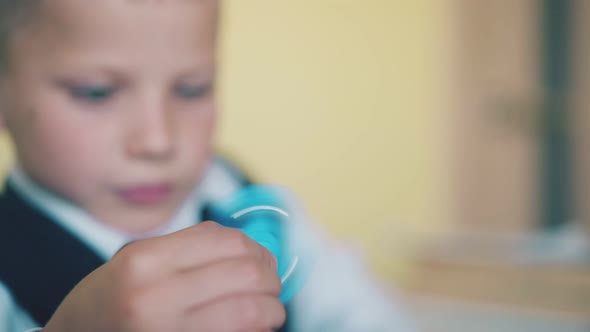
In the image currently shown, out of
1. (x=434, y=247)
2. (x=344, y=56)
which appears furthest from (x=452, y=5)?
(x=344, y=56)

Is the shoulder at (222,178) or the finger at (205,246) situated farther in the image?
the shoulder at (222,178)

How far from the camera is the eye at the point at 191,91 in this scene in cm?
18

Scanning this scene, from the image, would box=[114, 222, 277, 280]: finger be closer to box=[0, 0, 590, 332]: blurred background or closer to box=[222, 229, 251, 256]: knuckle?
box=[222, 229, 251, 256]: knuckle

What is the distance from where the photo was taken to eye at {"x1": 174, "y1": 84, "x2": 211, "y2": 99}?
0.59 feet

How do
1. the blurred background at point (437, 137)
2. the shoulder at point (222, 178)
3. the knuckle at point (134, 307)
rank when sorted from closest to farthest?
the knuckle at point (134, 307) < the shoulder at point (222, 178) < the blurred background at point (437, 137)

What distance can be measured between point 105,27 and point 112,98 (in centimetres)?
2

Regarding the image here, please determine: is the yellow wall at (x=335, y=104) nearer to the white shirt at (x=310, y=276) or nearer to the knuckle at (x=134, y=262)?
the white shirt at (x=310, y=276)

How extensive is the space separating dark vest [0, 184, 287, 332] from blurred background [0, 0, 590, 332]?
0.04 meters

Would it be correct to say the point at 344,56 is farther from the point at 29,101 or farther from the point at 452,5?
the point at 452,5

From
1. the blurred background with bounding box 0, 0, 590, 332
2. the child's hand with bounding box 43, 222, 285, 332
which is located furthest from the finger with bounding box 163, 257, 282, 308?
the blurred background with bounding box 0, 0, 590, 332

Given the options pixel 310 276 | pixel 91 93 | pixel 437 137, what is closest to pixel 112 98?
pixel 91 93

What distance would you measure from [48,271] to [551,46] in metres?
0.85

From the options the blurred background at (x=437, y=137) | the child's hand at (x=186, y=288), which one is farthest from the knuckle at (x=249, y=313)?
the blurred background at (x=437, y=137)

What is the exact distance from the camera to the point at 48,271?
0.17 meters
